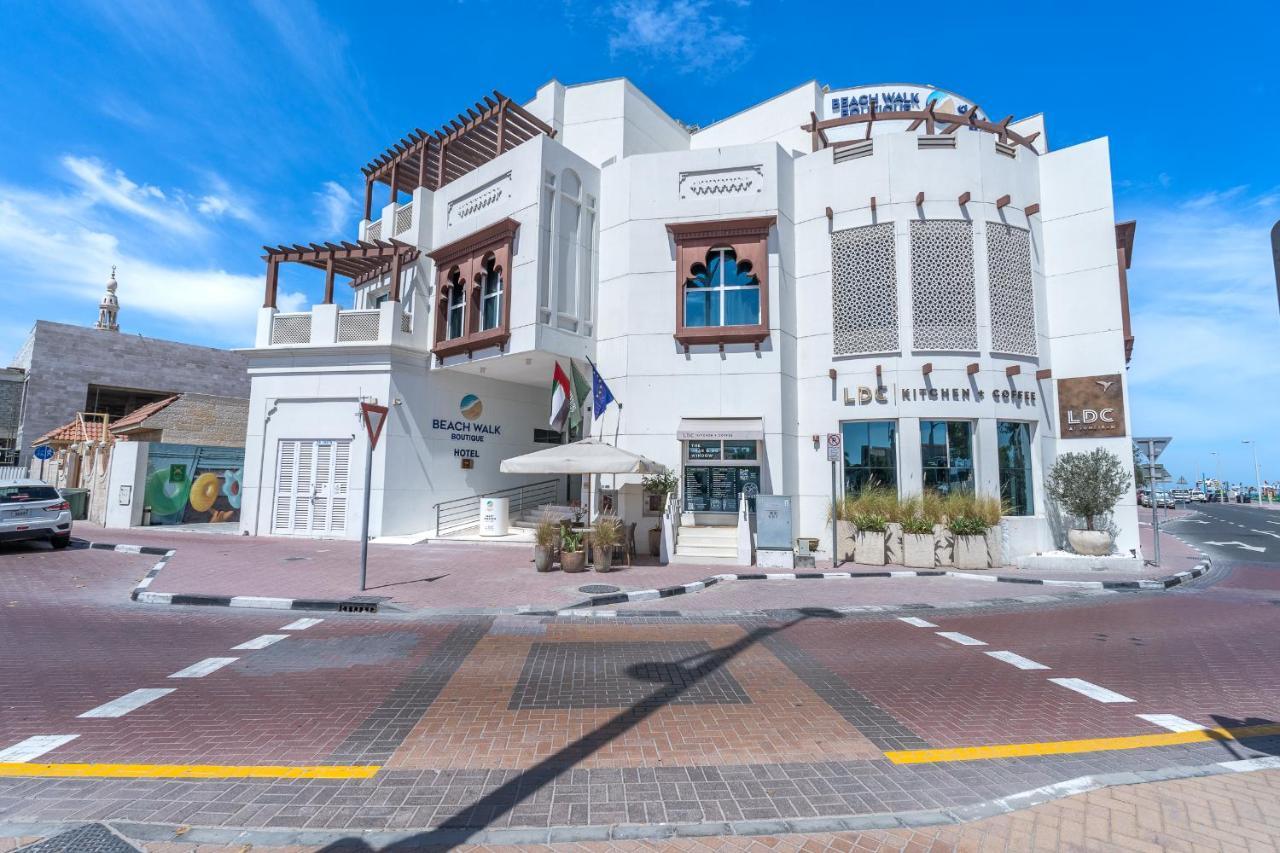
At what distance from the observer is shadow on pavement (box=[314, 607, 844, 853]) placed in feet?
9.82

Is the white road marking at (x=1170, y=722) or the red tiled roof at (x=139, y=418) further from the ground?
the red tiled roof at (x=139, y=418)

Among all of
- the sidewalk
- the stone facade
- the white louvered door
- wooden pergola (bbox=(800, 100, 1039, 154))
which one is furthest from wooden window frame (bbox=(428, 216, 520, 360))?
the stone facade

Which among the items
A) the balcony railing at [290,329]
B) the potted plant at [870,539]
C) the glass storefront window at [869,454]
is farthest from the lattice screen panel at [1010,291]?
the balcony railing at [290,329]

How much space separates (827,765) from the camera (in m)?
3.91

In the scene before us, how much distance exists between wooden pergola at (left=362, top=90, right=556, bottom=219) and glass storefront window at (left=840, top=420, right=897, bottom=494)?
13778mm

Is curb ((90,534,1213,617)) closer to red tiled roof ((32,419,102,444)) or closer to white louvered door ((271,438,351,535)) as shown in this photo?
white louvered door ((271,438,351,535))

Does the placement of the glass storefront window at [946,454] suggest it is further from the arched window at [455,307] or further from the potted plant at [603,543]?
the arched window at [455,307]

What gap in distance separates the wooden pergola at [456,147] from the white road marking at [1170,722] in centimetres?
1925

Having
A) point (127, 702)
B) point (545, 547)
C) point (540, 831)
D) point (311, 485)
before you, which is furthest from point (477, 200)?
point (540, 831)

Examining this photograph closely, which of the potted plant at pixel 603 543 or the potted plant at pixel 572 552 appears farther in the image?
the potted plant at pixel 603 543

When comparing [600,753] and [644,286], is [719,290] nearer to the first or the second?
[644,286]

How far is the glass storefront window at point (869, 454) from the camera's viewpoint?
1578 centimetres

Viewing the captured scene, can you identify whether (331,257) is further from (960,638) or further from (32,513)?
(960,638)

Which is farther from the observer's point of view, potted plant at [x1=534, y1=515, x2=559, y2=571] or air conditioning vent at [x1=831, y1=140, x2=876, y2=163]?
air conditioning vent at [x1=831, y1=140, x2=876, y2=163]
